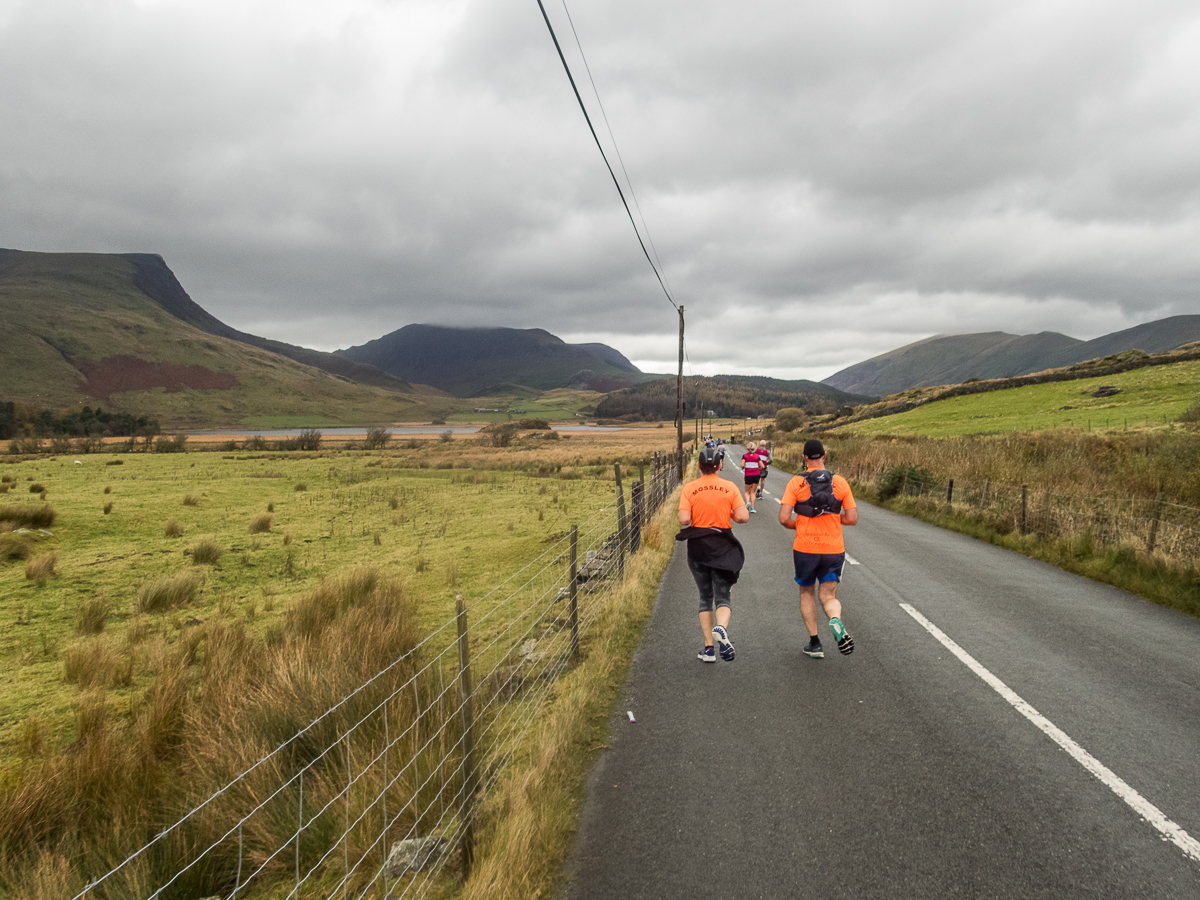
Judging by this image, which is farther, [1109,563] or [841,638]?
[1109,563]

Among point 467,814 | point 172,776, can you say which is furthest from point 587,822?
point 172,776

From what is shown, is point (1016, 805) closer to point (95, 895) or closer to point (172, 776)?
point (95, 895)

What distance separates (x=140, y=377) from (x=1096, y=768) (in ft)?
760

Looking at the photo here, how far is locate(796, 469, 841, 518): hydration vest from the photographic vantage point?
234 inches

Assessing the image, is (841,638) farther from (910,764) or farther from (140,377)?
(140,377)

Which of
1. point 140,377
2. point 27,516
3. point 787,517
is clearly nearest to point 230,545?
point 27,516

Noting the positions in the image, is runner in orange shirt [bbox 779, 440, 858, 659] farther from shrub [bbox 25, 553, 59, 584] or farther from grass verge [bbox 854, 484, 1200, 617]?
shrub [bbox 25, 553, 59, 584]

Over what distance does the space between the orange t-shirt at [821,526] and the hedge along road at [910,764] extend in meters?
1.19

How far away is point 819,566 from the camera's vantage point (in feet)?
19.8

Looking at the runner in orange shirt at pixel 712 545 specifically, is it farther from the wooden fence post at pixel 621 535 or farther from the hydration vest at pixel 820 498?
the wooden fence post at pixel 621 535

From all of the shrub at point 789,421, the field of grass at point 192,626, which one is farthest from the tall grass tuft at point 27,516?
the shrub at point 789,421

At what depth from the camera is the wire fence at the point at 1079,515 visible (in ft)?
30.9

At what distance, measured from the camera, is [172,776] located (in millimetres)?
4457

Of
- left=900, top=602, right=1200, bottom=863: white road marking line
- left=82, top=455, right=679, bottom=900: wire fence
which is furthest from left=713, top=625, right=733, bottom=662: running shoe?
left=900, top=602, right=1200, bottom=863: white road marking line
